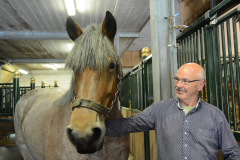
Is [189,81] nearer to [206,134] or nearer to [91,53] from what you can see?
[206,134]

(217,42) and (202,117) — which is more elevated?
(217,42)

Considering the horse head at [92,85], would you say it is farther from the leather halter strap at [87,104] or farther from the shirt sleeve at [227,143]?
the shirt sleeve at [227,143]

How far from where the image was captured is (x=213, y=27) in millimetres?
1444

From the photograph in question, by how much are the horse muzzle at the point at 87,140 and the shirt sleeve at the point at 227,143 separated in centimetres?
77

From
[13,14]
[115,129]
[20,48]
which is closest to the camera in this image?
[115,129]

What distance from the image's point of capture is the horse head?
1057 mm

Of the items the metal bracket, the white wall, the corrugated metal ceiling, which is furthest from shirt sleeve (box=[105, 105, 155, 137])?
the white wall

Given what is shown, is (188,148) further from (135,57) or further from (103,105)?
(135,57)

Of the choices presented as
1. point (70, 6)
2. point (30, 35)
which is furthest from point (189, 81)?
point (30, 35)

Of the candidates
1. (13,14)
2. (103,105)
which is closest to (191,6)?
(103,105)

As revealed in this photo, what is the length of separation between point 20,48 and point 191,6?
23.8ft

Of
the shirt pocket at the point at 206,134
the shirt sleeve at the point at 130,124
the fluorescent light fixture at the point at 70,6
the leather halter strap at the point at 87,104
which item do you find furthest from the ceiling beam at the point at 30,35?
the shirt pocket at the point at 206,134

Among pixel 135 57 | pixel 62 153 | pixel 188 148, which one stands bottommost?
pixel 62 153

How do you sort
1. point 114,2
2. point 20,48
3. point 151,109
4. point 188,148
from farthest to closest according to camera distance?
1. point 20,48
2. point 114,2
3. point 151,109
4. point 188,148
